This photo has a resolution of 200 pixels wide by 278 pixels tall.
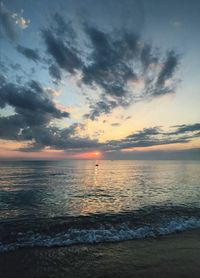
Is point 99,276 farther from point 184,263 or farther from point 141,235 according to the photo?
point 141,235

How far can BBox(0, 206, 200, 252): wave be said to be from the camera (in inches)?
585

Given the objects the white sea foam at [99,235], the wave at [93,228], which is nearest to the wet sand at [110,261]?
the white sea foam at [99,235]

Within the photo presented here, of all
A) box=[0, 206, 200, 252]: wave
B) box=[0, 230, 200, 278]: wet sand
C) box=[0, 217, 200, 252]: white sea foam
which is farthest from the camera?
box=[0, 206, 200, 252]: wave

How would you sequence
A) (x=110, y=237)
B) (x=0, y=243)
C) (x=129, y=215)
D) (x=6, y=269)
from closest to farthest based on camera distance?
(x=6, y=269) < (x=0, y=243) < (x=110, y=237) < (x=129, y=215)

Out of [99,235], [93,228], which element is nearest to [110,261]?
[99,235]

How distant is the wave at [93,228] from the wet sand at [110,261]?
1246 mm

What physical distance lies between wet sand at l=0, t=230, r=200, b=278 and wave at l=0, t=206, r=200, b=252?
1.25m

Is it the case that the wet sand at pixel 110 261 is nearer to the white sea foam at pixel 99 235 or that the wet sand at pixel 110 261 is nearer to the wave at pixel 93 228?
the white sea foam at pixel 99 235

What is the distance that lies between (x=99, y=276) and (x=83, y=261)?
1.89m

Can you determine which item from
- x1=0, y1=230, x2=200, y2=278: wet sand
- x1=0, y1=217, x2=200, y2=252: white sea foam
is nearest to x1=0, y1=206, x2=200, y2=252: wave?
x1=0, y1=217, x2=200, y2=252: white sea foam

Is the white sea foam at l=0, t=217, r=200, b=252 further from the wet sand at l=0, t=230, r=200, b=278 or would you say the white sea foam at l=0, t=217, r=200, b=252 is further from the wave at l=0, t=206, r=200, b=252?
the wet sand at l=0, t=230, r=200, b=278

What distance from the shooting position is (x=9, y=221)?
20.5 m

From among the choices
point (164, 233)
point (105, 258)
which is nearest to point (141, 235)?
point (164, 233)

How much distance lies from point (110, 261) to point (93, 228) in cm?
676
